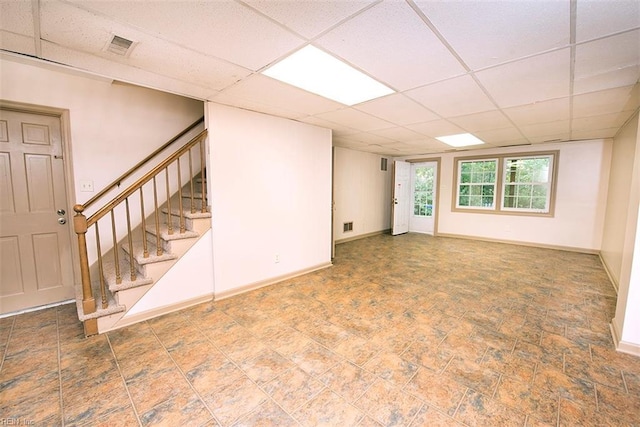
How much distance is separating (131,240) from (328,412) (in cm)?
240

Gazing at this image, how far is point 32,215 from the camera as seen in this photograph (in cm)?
275

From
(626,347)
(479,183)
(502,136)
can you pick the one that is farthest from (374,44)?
(479,183)

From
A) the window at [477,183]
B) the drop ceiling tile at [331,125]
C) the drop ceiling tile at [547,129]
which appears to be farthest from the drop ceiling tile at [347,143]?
the window at [477,183]

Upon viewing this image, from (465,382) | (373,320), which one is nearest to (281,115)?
(373,320)

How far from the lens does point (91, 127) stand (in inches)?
114

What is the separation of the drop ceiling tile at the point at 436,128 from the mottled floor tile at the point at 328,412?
11.4 ft

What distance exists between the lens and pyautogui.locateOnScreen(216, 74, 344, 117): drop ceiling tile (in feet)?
7.70

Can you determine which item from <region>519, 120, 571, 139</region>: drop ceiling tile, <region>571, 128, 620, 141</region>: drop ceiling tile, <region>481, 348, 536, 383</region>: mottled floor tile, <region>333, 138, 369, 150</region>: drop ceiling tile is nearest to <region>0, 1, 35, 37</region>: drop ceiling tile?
<region>481, 348, 536, 383</region>: mottled floor tile

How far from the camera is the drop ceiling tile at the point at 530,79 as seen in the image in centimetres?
191

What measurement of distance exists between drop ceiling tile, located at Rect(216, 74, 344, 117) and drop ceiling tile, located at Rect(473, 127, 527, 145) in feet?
9.38

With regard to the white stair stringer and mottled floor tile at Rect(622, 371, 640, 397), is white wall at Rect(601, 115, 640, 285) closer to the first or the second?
mottled floor tile at Rect(622, 371, 640, 397)

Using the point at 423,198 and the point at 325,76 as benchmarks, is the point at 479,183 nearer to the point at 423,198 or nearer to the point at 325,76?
the point at 423,198

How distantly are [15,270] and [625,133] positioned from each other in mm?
7796

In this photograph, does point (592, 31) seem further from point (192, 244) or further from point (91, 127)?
point (91, 127)
